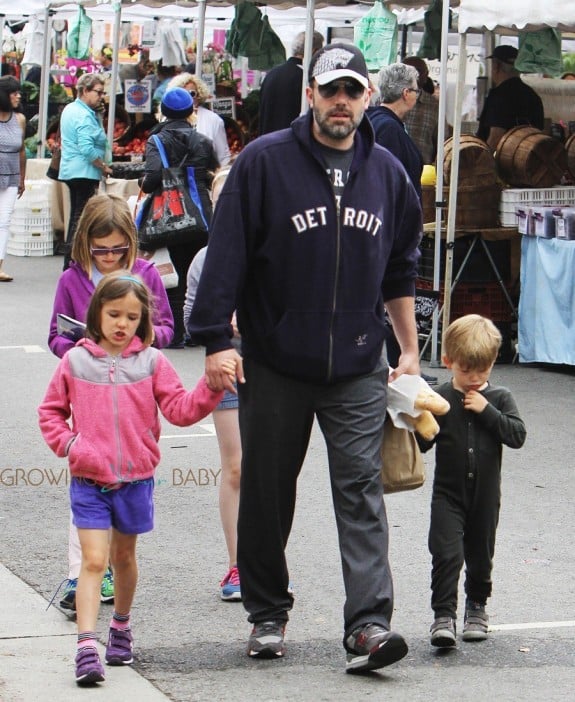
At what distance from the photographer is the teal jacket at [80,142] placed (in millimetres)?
15453

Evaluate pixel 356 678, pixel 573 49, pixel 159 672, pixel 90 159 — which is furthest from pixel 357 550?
pixel 573 49

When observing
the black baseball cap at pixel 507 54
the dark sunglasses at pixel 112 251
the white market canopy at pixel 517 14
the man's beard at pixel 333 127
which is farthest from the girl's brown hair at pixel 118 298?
the black baseball cap at pixel 507 54

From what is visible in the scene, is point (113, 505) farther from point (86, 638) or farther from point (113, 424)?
point (86, 638)

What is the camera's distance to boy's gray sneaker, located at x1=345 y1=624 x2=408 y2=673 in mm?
4594

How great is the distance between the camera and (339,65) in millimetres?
4715

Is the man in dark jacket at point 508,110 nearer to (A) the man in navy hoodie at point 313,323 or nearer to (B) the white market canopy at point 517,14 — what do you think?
(B) the white market canopy at point 517,14

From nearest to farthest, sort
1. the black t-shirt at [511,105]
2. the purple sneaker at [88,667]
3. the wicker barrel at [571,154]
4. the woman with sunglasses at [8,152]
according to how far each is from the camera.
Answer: the purple sneaker at [88,667], the wicker barrel at [571,154], the black t-shirt at [511,105], the woman with sunglasses at [8,152]

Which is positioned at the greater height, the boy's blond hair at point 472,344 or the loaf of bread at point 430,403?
the boy's blond hair at point 472,344

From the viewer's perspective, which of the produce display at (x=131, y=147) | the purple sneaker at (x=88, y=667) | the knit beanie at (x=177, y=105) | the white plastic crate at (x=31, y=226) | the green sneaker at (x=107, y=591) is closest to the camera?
the purple sneaker at (x=88, y=667)

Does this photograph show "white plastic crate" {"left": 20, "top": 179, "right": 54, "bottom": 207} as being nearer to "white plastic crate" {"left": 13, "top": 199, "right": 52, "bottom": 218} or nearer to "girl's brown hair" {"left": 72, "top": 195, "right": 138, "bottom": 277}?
"white plastic crate" {"left": 13, "top": 199, "right": 52, "bottom": 218}

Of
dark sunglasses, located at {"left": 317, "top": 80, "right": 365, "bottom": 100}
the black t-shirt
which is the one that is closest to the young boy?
dark sunglasses, located at {"left": 317, "top": 80, "right": 365, "bottom": 100}

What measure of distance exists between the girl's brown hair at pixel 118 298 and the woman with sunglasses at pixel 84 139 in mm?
10638

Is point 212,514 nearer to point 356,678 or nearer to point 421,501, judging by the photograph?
point 421,501

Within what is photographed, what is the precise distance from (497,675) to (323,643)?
2.14 ft
